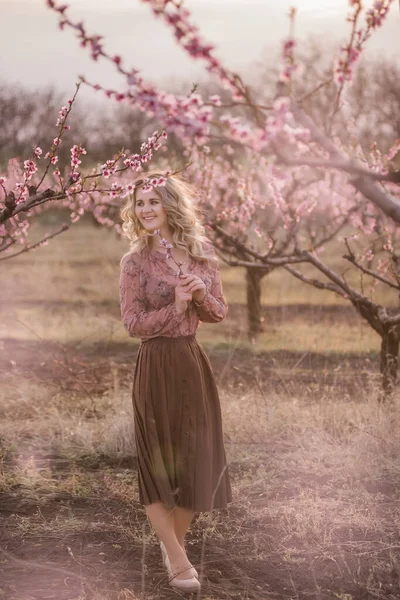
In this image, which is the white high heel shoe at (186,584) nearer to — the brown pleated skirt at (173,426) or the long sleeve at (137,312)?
the brown pleated skirt at (173,426)

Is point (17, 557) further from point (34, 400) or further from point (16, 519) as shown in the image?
point (34, 400)

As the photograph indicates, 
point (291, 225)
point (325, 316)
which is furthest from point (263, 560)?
point (325, 316)

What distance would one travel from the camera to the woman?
11.9ft

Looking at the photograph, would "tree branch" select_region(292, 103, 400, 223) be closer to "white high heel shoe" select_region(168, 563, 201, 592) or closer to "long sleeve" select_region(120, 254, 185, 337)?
"long sleeve" select_region(120, 254, 185, 337)

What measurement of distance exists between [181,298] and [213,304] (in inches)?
7.9

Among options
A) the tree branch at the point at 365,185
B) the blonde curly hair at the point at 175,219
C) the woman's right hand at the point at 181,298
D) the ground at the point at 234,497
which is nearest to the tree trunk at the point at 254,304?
the ground at the point at 234,497

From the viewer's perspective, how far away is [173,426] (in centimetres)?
371

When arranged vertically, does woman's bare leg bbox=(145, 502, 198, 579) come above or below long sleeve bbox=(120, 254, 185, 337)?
below

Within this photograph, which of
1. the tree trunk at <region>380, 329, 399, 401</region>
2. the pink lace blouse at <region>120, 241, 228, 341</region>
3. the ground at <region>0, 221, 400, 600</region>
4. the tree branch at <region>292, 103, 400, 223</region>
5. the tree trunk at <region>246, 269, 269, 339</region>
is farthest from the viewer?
the tree trunk at <region>246, 269, 269, 339</region>

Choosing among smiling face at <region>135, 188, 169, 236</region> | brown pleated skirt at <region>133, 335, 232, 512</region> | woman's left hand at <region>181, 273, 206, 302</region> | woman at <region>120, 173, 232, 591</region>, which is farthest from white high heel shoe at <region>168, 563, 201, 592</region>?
smiling face at <region>135, 188, 169, 236</region>

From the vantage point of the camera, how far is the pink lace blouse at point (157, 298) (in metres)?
3.63

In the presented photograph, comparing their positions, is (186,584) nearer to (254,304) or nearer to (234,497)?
(234,497)

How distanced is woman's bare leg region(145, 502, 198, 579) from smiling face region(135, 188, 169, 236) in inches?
50.4

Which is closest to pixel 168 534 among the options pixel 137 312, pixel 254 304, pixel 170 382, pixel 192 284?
pixel 170 382
